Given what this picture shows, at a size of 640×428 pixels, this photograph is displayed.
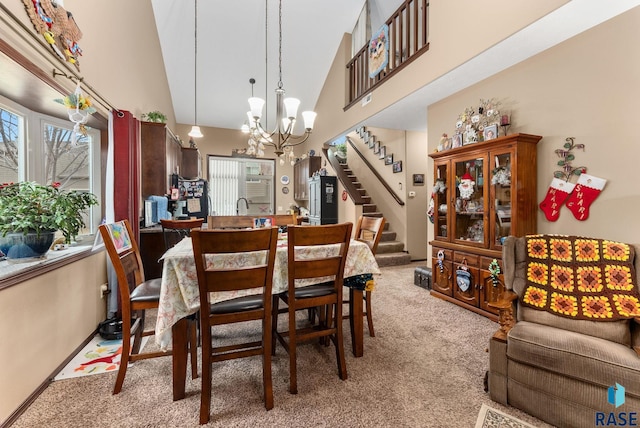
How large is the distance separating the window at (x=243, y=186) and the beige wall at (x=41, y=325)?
5260 mm

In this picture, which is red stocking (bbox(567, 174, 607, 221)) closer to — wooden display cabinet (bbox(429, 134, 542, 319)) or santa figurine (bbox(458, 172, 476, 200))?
wooden display cabinet (bbox(429, 134, 542, 319))

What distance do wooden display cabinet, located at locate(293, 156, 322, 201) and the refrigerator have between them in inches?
100

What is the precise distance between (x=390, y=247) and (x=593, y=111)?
3.47 m

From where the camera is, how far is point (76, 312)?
2.12 m

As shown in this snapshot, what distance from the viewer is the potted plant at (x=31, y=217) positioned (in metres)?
1.65

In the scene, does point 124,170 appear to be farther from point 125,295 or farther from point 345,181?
point 345,181

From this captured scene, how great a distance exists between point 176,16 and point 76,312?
194 inches

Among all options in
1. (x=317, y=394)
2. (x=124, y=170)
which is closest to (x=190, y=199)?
(x=124, y=170)

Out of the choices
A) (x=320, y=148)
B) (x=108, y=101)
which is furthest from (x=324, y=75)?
(x=108, y=101)

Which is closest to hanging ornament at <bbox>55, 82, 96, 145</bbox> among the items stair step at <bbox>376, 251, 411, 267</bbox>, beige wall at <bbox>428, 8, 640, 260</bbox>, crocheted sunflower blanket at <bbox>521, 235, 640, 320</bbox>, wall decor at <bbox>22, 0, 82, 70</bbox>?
wall decor at <bbox>22, 0, 82, 70</bbox>

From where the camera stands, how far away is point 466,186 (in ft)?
10.1

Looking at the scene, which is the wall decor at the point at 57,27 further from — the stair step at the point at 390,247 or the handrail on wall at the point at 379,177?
the handrail on wall at the point at 379,177

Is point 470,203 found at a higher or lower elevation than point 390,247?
higher

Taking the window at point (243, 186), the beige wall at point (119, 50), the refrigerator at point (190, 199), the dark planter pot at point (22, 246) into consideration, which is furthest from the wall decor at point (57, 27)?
the window at point (243, 186)
